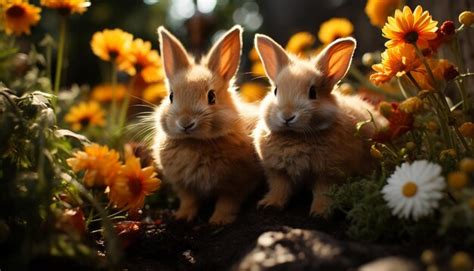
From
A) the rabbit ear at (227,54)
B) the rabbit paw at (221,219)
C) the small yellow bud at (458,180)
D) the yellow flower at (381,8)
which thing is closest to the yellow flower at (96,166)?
the rabbit paw at (221,219)

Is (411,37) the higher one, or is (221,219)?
(411,37)

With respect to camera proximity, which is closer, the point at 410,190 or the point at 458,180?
the point at 458,180

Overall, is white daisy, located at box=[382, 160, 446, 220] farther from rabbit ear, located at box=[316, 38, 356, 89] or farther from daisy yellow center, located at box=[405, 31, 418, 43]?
rabbit ear, located at box=[316, 38, 356, 89]

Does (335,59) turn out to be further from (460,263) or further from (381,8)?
(460,263)

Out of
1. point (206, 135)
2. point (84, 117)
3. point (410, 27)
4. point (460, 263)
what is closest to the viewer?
point (460, 263)

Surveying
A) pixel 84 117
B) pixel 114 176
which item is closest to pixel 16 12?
pixel 84 117

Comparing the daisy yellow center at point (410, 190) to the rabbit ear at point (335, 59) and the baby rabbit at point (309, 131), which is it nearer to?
the baby rabbit at point (309, 131)
